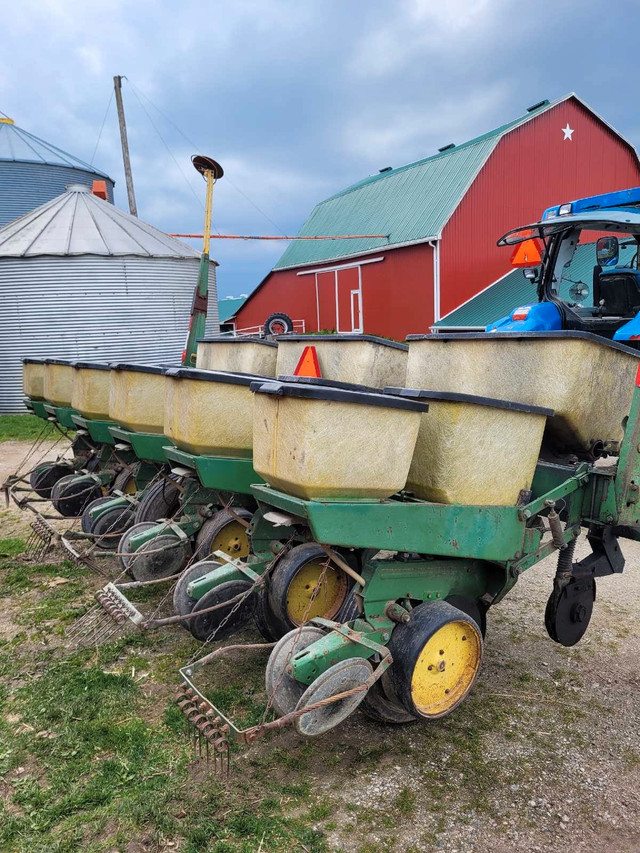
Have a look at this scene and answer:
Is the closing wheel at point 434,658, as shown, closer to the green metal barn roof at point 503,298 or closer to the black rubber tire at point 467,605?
the black rubber tire at point 467,605

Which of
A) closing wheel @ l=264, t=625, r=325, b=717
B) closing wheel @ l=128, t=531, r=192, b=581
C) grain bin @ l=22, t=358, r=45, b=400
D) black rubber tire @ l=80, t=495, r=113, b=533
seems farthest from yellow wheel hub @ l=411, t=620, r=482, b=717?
grain bin @ l=22, t=358, r=45, b=400

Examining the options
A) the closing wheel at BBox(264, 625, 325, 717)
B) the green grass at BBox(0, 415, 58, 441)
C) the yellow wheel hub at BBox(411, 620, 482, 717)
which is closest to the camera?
the closing wheel at BBox(264, 625, 325, 717)

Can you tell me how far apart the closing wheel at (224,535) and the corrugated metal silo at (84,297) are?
1246 centimetres

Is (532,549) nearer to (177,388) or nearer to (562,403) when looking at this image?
(562,403)

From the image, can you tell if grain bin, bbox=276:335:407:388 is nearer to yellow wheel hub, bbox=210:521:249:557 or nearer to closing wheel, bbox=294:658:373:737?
yellow wheel hub, bbox=210:521:249:557

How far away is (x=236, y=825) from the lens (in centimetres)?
265

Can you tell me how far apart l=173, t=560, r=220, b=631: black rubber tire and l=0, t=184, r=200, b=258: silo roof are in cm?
1383

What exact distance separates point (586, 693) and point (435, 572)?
124 cm

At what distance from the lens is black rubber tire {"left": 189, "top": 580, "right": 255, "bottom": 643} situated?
11.6 ft

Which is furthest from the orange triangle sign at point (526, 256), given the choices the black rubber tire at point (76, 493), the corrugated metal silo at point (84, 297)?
Answer: the corrugated metal silo at point (84, 297)

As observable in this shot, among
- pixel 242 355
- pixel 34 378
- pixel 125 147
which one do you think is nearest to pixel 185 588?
pixel 242 355

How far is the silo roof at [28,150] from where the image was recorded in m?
24.4

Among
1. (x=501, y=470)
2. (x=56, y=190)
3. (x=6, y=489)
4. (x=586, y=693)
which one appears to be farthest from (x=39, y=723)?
(x=56, y=190)

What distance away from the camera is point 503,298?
15.7 meters
